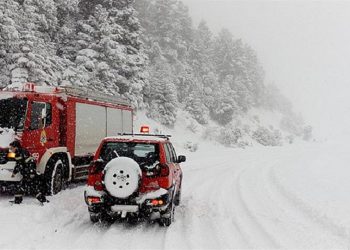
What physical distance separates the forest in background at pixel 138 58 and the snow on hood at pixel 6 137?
1348cm

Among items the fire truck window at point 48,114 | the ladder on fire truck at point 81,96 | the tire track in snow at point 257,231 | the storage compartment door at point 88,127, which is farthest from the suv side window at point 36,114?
the tire track in snow at point 257,231

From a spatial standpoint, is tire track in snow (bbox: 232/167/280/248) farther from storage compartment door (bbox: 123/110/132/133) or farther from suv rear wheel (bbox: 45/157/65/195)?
Answer: storage compartment door (bbox: 123/110/132/133)

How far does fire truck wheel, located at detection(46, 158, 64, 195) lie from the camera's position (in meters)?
11.6

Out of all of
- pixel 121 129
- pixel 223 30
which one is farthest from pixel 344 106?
pixel 121 129

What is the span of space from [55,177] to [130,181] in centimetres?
451

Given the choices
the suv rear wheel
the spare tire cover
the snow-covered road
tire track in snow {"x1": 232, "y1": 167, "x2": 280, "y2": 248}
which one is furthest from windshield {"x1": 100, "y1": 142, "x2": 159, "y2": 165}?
the suv rear wheel

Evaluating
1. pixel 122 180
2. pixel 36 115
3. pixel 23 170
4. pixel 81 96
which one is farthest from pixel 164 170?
pixel 81 96

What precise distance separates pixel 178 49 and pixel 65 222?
Answer: 166 ft

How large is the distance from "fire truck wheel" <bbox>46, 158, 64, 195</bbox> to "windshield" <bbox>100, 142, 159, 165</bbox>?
3.21 m

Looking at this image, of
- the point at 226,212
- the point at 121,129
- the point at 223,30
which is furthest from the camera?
the point at 223,30

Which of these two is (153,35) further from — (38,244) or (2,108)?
(38,244)

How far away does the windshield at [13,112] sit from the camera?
1112cm

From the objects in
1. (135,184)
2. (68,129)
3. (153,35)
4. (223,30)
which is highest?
(223,30)

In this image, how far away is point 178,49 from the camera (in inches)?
2277
